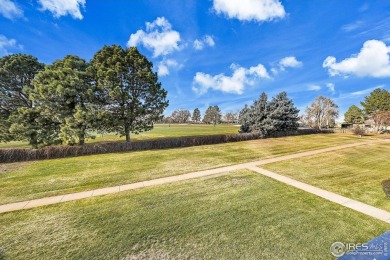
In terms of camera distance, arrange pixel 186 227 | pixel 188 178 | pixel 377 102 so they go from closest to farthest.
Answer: pixel 186 227
pixel 188 178
pixel 377 102

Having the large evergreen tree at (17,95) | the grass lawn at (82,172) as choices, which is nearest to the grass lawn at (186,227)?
the grass lawn at (82,172)

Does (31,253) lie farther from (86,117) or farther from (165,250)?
(86,117)

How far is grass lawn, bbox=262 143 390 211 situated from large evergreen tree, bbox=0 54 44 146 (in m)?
17.8

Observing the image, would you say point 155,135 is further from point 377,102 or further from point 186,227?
point 377,102

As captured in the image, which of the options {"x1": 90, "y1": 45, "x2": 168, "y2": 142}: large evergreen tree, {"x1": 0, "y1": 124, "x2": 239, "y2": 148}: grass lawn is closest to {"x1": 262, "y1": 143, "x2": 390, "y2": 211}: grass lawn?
{"x1": 90, "y1": 45, "x2": 168, "y2": 142}: large evergreen tree

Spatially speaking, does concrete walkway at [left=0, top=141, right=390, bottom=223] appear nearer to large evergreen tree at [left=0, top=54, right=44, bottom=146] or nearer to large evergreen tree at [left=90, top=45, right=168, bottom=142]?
large evergreen tree at [left=90, top=45, right=168, bottom=142]

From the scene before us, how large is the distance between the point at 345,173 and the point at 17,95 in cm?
2508

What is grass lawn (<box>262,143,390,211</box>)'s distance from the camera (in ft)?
23.0

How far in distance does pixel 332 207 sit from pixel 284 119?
2345 cm

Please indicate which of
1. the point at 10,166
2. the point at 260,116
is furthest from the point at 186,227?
the point at 260,116

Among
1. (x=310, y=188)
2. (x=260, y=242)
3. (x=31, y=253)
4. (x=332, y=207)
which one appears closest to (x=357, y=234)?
(x=332, y=207)

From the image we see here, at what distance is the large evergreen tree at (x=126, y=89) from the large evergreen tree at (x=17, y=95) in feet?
17.0

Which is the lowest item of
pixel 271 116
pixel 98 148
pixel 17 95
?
pixel 98 148

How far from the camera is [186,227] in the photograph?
489cm
